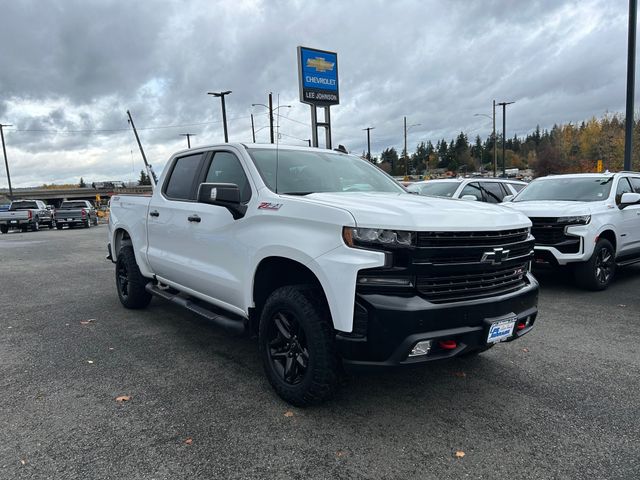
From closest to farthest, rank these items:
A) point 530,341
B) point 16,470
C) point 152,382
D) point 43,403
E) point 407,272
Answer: point 16,470 → point 407,272 → point 43,403 → point 152,382 → point 530,341

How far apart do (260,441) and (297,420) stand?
349 millimetres

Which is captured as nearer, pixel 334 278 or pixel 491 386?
pixel 334 278

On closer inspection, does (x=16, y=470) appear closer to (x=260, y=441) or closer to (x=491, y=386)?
(x=260, y=441)

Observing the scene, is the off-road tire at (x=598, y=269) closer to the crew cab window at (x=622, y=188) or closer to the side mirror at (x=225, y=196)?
the crew cab window at (x=622, y=188)

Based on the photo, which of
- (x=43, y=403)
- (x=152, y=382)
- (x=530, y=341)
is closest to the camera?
(x=43, y=403)

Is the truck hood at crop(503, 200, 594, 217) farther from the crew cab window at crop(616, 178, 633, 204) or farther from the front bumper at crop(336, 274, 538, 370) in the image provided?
the front bumper at crop(336, 274, 538, 370)

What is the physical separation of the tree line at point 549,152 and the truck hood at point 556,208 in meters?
44.7

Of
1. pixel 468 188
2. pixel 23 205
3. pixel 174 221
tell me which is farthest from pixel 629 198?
pixel 23 205

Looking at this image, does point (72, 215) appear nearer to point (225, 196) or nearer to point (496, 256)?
point (225, 196)

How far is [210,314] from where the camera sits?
174 inches

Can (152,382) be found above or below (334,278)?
below

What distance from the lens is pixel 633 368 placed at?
4227 mm

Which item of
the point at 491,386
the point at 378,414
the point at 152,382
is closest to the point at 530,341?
the point at 491,386

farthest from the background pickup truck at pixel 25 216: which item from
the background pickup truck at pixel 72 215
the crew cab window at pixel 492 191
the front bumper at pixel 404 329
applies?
the front bumper at pixel 404 329
